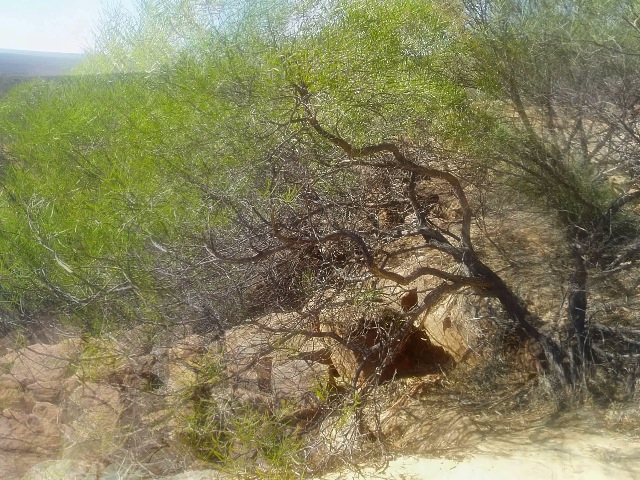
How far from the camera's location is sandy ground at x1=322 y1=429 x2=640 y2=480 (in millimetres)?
4879

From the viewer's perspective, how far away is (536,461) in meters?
5.11

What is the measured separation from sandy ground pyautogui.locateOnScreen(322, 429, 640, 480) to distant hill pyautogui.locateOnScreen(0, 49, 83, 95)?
6289 millimetres

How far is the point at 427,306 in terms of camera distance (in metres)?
6.18

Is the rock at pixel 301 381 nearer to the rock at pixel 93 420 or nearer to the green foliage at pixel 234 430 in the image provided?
the green foliage at pixel 234 430

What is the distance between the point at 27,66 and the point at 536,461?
29.1 feet

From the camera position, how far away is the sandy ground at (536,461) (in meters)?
4.88

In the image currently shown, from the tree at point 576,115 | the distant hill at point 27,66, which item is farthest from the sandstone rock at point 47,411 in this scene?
the tree at point 576,115

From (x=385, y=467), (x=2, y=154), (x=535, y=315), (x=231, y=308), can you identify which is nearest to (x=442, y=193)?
Answer: (x=535, y=315)

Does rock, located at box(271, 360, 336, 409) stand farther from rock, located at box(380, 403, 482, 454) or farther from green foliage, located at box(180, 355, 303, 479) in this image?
rock, located at box(380, 403, 482, 454)

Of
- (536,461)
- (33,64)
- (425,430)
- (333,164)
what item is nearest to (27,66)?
(33,64)

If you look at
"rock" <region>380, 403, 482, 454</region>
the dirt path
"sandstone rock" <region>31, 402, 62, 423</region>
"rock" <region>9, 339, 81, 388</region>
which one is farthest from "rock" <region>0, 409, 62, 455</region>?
"rock" <region>380, 403, 482, 454</region>

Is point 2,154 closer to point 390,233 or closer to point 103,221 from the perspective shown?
point 103,221

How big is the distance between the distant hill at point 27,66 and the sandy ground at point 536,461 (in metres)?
6.29

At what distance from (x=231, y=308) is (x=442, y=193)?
2.58m
